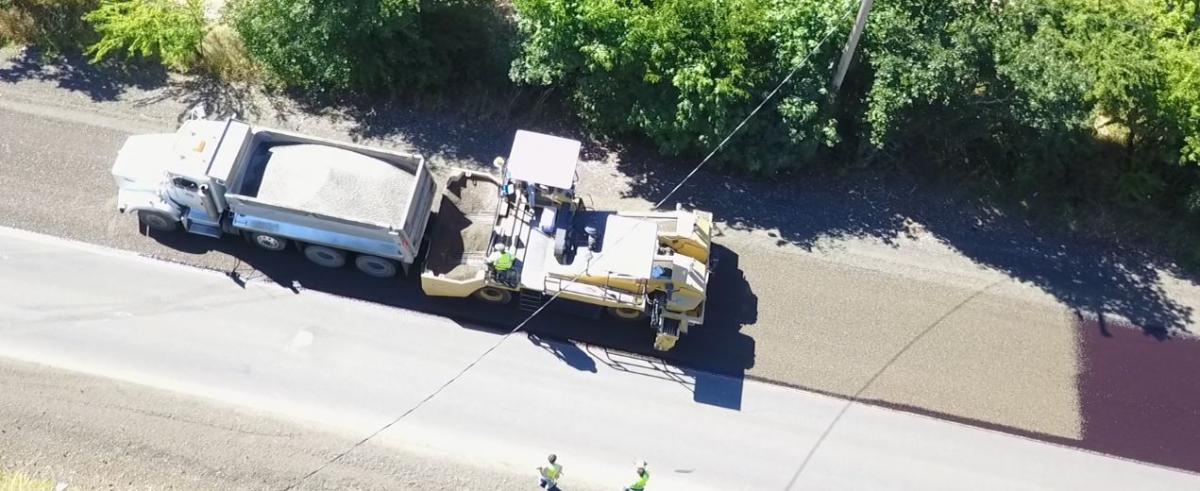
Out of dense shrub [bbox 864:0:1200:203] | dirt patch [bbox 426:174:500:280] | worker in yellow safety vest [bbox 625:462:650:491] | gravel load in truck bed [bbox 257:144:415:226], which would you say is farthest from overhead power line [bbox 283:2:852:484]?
worker in yellow safety vest [bbox 625:462:650:491]

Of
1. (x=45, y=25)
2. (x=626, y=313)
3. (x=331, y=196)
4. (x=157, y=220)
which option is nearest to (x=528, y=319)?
(x=626, y=313)

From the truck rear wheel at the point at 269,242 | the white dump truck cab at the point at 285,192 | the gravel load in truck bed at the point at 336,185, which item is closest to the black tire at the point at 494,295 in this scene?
the white dump truck cab at the point at 285,192

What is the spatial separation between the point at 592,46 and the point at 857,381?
8831mm

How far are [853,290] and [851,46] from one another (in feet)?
17.0

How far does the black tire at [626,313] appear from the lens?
15.5 metres

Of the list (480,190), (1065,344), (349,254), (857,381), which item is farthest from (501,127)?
(1065,344)

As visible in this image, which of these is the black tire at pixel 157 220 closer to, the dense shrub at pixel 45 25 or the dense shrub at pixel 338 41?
the dense shrub at pixel 338 41

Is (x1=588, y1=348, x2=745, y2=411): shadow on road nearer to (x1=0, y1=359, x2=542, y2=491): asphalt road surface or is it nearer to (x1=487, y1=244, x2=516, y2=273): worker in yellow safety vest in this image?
(x1=487, y1=244, x2=516, y2=273): worker in yellow safety vest

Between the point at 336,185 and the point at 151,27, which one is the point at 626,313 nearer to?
the point at 336,185

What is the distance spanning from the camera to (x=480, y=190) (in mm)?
16453

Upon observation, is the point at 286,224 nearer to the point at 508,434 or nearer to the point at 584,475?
the point at 508,434

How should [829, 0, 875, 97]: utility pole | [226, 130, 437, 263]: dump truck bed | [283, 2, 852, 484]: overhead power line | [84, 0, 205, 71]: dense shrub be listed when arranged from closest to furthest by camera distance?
[283, 2, 852, 484]: overhead power line < [226, 130, 437, 263]: dump truck bed < [829, 0, 875, 97]: utility pole < [84, 0, 205, 71]: dense shrub

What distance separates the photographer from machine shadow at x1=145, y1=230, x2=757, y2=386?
51.8 ft

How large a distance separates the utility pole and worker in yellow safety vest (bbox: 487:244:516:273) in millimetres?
8035
